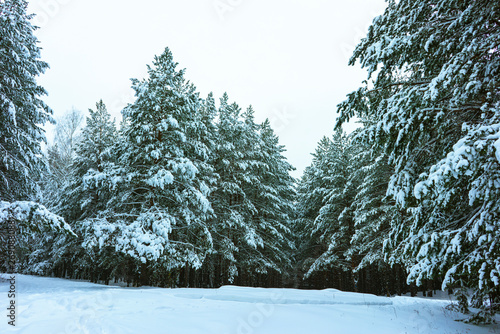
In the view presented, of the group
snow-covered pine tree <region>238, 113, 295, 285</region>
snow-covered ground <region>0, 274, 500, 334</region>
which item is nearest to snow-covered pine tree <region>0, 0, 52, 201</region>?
snow-covered ground <region>0, 274, 500, 334</region>

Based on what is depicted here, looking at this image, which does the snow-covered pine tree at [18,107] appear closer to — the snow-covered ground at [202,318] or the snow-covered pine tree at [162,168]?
the snow-covered pine tree at [162,168]

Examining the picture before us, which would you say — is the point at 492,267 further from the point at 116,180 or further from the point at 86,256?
the point at 86,256

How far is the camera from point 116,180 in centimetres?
1202

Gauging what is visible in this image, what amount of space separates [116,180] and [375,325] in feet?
33.8

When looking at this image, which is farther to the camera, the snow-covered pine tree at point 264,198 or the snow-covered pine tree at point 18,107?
the snow-covered pine tree at point 264,198

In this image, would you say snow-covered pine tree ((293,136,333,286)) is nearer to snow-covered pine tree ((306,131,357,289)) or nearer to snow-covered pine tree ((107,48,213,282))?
snow-covered pine tree ((306,131,357,289))

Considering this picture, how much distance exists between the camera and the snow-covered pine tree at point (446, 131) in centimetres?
500

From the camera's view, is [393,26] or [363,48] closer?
[393,26]

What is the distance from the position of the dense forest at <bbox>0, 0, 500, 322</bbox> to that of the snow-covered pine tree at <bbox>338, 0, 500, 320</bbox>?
33 millimetres

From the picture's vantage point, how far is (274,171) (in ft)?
79.3

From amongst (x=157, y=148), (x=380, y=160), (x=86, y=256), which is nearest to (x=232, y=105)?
(x=157, y=148)

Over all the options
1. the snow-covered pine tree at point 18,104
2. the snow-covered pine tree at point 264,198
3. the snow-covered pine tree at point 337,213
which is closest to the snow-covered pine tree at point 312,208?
the snow-covered pine tree at point 337,213

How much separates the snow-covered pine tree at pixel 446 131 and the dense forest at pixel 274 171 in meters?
0.03

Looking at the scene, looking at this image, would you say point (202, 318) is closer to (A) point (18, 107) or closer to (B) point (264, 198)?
(A) point (18, 107)
